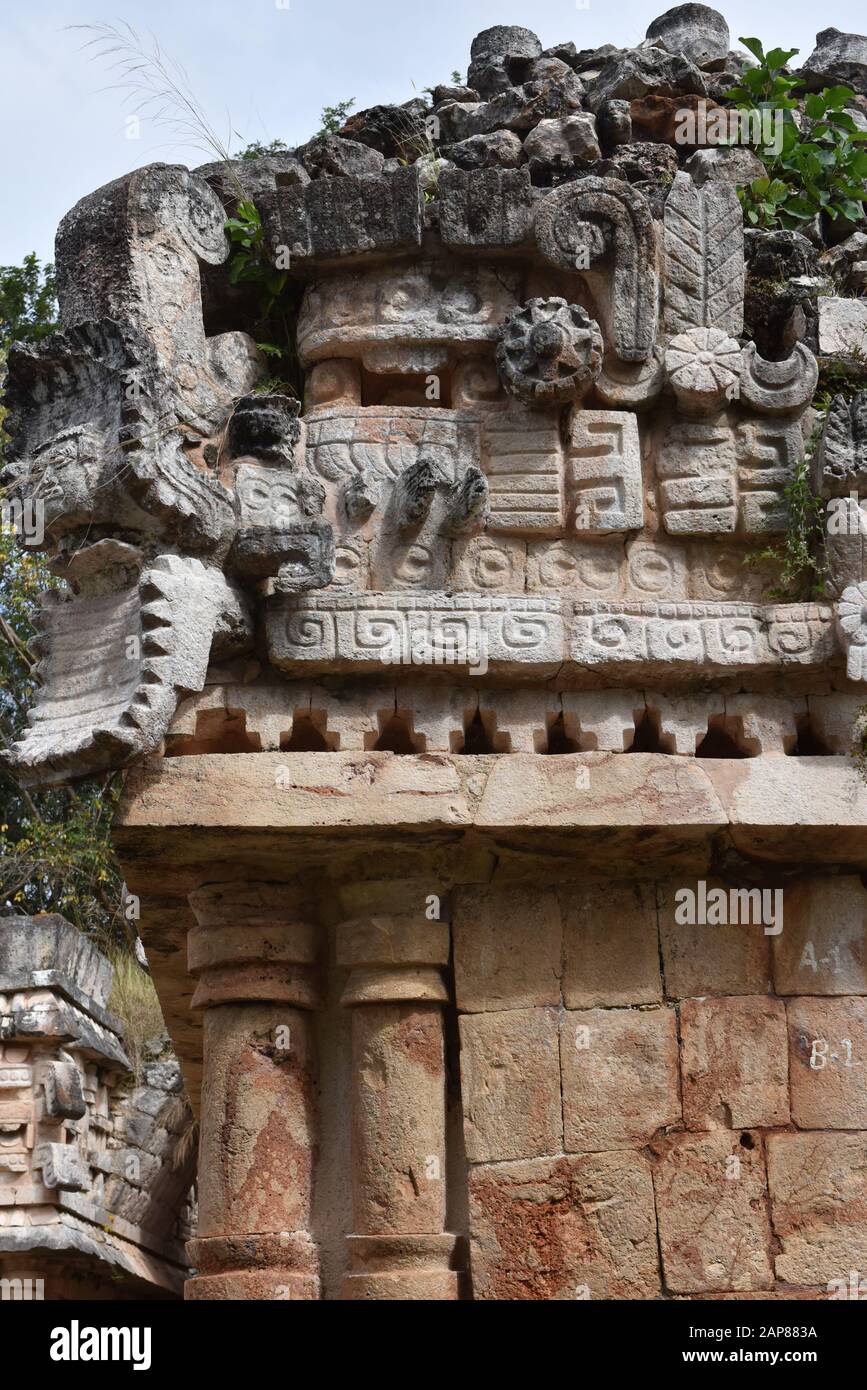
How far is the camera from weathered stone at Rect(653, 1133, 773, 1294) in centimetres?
545

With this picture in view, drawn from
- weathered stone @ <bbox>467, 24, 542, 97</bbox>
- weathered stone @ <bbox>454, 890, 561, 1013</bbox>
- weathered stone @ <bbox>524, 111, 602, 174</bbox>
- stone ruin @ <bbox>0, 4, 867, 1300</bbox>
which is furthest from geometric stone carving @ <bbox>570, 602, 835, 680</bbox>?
weathered stone @ <bbox>467, 24, 542, 97</bbox>

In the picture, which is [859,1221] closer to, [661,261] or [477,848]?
[477,848]

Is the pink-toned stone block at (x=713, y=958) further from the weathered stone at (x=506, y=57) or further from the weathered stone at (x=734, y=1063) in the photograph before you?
the weathered stone at (x=506, y=57)

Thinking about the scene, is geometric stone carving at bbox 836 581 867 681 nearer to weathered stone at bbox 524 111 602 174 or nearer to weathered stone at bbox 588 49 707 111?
A: weathered stone at bbox 524 111 602 174

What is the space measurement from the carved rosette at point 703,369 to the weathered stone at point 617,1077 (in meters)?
2.22

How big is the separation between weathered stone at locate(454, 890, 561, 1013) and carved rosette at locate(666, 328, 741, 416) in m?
1.90

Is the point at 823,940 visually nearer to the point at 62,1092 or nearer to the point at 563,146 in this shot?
the point at 563,146

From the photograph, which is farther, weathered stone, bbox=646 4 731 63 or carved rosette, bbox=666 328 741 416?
weathered stone, bbox=646 4 731 63

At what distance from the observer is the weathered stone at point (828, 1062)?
5.60 m

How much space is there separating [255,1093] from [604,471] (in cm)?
253

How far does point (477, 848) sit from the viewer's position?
5844 mm

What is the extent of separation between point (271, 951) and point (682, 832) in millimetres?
1484

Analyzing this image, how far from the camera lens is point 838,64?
→ 795cm

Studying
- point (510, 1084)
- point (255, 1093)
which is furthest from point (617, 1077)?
point (255, 1093)
